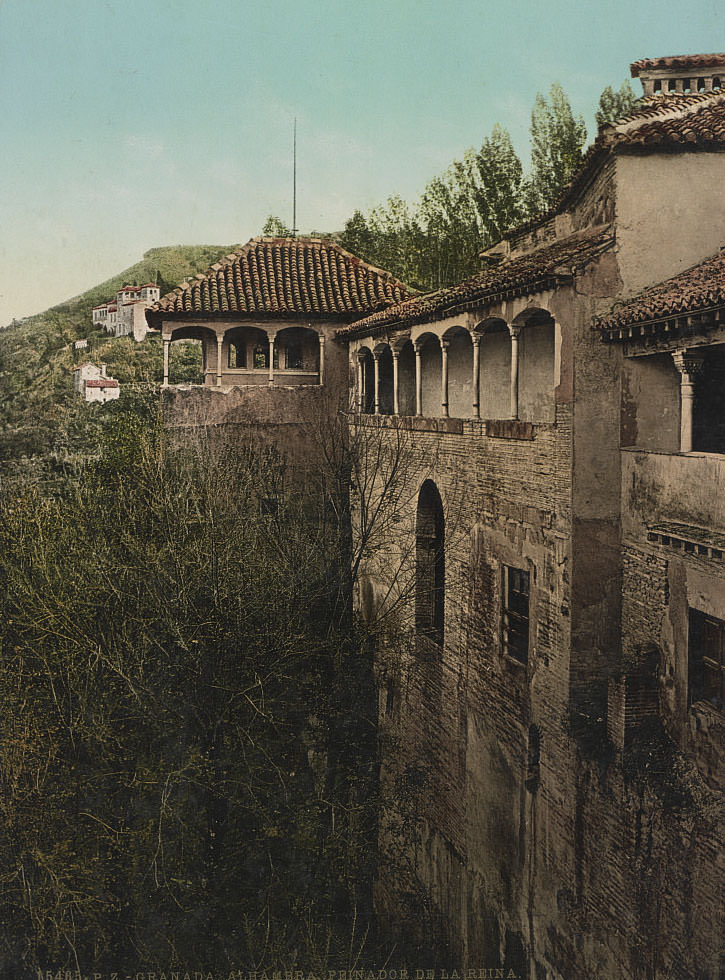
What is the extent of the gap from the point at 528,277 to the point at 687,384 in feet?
8.34

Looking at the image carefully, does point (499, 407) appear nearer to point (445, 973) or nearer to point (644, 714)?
point (644, 714)

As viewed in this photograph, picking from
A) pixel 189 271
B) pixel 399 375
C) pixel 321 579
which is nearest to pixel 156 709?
pixel 321 579

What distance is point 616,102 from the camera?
45.9 ft

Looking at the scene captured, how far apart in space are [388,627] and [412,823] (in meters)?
3.10

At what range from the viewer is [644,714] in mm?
9180

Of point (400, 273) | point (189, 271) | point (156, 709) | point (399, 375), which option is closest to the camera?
point (156, 709)

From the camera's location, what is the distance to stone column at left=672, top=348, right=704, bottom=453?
844 centimetres

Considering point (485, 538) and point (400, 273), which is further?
point (400, 273)

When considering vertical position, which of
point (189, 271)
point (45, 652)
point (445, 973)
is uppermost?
point (189, 271)

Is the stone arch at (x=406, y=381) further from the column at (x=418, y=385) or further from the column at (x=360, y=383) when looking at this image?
the column at (x=360, y=383)

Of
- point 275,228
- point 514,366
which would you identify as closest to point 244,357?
point 275,228

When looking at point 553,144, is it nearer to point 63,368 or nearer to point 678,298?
point 678,298

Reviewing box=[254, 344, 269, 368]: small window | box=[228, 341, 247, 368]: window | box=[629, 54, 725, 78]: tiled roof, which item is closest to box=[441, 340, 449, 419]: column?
box=[629, 54, 725, 78]: tiled roof

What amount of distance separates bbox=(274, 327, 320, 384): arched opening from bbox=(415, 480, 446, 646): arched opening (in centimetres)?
689
